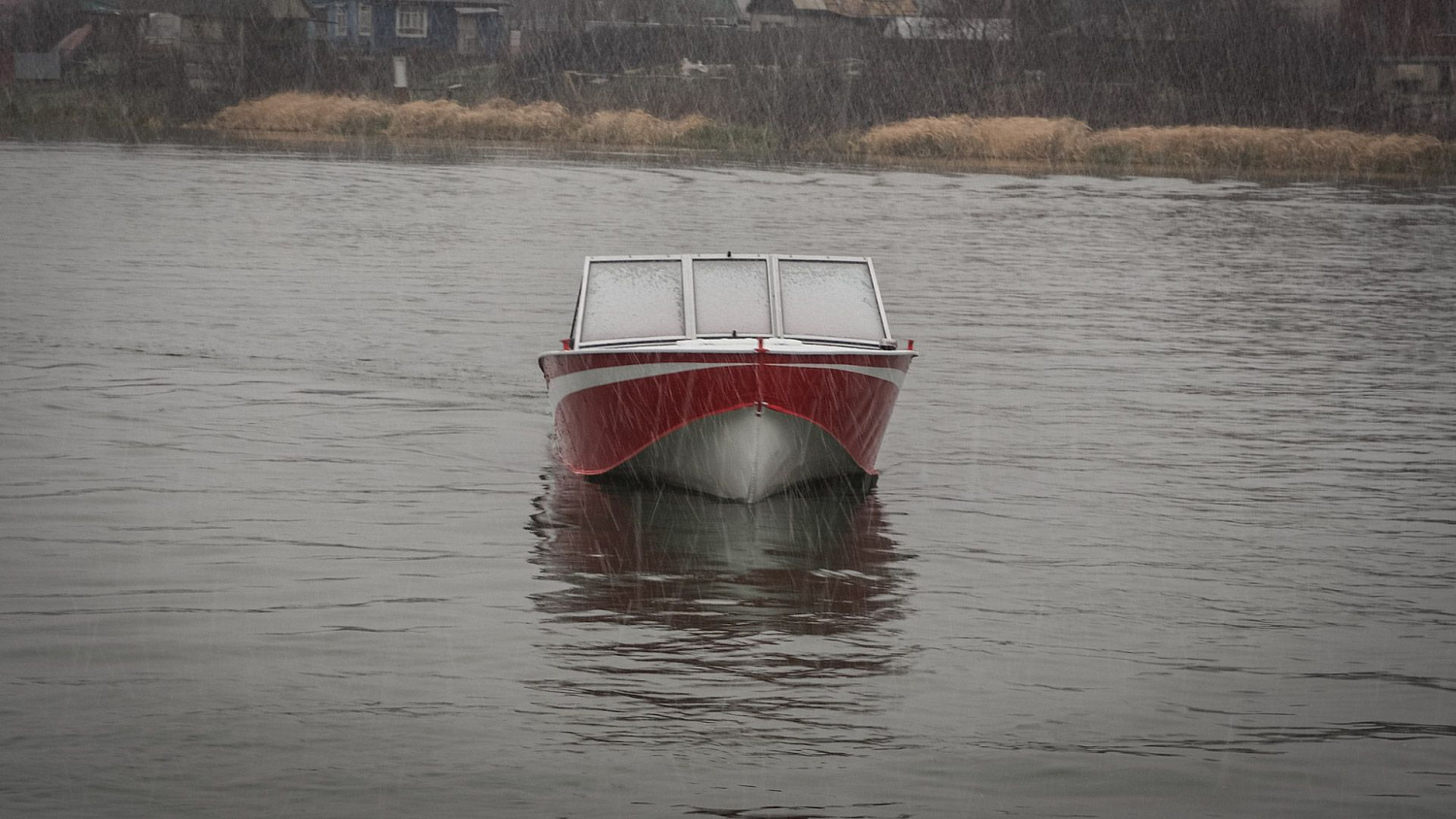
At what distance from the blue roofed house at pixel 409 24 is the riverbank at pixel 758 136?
59.6 feet

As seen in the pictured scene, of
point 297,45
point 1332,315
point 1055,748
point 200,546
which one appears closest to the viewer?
point 1055,748

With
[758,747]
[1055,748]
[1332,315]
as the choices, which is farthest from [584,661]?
[1332,315]

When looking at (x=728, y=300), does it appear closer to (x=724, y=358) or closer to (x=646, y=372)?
(x=646, y=372)

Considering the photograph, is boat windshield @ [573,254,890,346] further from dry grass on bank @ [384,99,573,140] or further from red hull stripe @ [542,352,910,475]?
dry grass on bank @ [384,99,573,140]

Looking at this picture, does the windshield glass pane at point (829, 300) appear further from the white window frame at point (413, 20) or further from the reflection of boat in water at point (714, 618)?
the white window frame at point (413, 20)

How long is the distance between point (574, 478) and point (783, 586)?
4175 mm

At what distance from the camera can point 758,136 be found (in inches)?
3000

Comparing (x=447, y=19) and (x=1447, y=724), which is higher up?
(x=447, y=19)

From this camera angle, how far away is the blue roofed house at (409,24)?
10200 cm

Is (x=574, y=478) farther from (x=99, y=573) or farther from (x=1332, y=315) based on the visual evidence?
(x=1332, y=315)

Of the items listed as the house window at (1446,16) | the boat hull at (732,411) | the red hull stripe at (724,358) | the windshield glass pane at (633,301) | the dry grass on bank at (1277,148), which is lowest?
the boat hull at (732,411)

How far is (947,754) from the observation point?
9.72 meters

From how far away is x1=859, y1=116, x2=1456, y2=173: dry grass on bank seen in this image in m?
66.1

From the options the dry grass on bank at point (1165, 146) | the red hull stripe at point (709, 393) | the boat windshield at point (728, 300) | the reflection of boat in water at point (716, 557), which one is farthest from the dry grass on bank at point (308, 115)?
the red hull stripe at point (709, 393)
